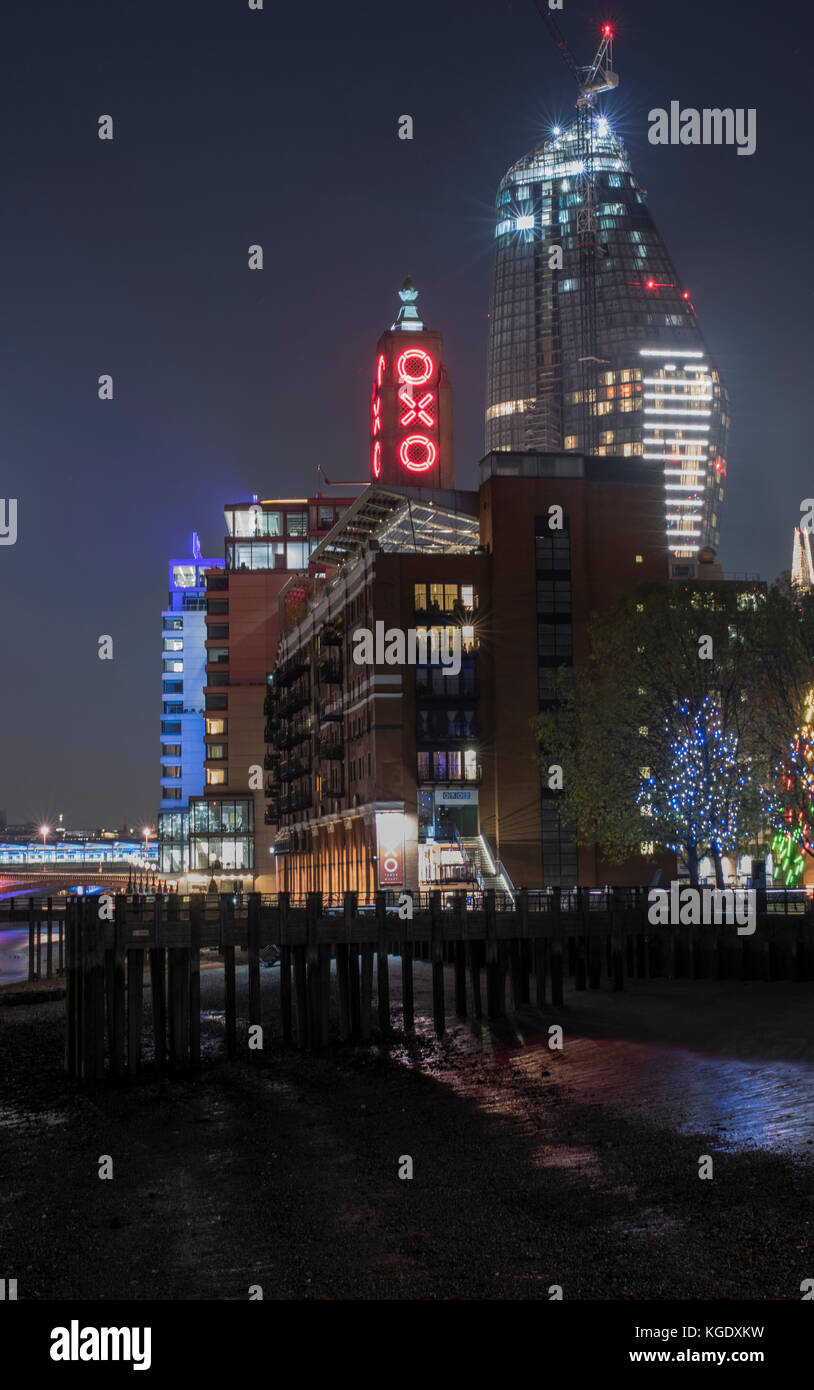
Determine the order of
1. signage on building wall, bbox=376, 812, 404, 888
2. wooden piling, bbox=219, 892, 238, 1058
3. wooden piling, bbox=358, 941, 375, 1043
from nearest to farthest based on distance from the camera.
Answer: wooden piling, bbox=219, 892, 238, 1058 → wooden piling, bbox=358, 941, 375, 1043 → signage on building wall, bbox=376, 812, 404, 888

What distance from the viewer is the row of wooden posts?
129 ft

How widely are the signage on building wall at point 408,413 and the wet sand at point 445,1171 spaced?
→ 6378 centimetres

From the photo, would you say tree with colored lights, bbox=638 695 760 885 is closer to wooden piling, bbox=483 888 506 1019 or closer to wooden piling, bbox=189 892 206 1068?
wooden piling, bbox=483 888 506 1019

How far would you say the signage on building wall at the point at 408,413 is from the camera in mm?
97500

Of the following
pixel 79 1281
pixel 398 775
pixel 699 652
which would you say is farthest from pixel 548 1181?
pixel 398 775

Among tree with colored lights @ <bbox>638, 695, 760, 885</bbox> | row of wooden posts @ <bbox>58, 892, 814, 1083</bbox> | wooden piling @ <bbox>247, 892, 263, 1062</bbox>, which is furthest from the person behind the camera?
tree with colored lights @ <bbox>638, 695, 760, 885</bbox>

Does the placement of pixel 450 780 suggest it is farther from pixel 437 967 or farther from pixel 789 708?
pixel 437 967

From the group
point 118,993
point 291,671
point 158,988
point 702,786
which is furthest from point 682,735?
point 291,671

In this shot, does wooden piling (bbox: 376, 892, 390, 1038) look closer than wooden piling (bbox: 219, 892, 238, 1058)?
No

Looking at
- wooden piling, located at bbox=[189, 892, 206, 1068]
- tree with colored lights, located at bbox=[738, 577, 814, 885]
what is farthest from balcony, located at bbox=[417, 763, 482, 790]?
wooden piling, located at bbox=[189, 892, 206, 1068]

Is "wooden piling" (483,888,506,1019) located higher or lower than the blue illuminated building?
lower

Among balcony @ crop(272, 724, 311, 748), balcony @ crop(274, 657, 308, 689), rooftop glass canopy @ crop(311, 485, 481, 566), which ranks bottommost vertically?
balcony @ crop(272, 724, 311, 748)

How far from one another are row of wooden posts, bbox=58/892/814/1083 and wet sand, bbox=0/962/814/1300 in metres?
2.07

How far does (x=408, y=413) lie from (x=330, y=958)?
62.6 meters
